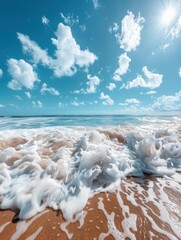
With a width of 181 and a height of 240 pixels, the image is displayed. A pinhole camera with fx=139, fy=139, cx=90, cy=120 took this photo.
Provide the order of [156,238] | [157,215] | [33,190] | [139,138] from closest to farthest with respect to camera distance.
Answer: [156,238] < [157,215] < [33,190] < [139,138]

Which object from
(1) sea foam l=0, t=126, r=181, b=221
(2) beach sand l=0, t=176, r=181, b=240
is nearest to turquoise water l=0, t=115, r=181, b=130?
(1) sea foam l=0, t=126, r=181, b=221

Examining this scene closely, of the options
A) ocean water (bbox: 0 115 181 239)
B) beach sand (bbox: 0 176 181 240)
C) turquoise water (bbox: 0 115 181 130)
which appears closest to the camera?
beach sand (bbox: 0 176 181 240)

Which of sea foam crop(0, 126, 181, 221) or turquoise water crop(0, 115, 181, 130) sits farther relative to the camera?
turquoise water crop(0, 115, 181, 130)

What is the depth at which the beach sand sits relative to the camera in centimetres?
194

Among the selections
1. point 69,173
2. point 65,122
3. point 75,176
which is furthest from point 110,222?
point 65,122

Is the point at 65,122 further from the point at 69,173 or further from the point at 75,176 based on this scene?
the point at 75,176

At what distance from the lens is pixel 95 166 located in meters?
3.58

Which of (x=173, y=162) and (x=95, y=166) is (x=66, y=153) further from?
(x=173, y=162)

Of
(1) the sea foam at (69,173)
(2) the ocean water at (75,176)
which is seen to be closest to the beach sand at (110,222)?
(2) the ocean water at (75,176)

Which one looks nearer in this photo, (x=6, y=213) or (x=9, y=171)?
(x=6, y=213)

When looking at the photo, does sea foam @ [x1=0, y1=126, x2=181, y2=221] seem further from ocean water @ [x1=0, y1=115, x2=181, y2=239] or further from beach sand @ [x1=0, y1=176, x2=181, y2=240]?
beach sand @ [x1=0, y1=176, x2=181, y2=240]

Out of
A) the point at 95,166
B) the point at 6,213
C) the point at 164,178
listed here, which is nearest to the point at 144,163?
the point at 164,178

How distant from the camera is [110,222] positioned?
2.16 meters

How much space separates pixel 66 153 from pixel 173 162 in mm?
3391
